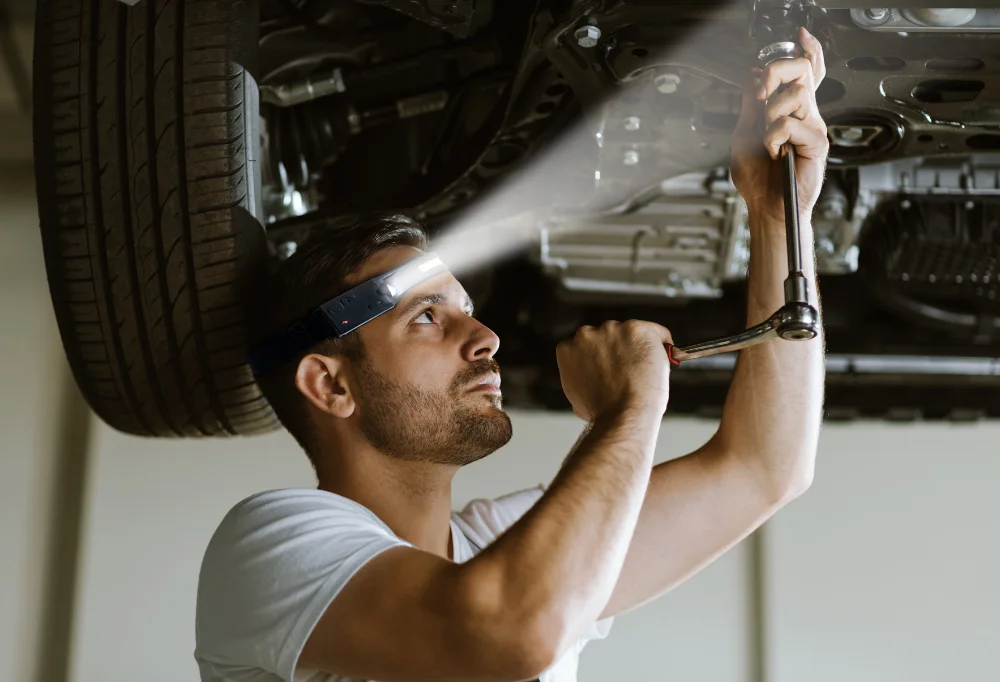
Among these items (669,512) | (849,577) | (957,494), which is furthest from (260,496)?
(957,494)

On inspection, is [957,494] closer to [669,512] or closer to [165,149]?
[669,512]

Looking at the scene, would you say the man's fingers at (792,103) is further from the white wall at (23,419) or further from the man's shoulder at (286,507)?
the white wall at (23,419)

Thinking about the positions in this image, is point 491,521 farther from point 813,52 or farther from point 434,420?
point 813,52

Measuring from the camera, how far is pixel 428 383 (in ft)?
3.63

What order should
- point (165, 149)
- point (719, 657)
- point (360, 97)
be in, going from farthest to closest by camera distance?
1. point (719, 657)
2. point (360, 97)
3. point (165, 149)

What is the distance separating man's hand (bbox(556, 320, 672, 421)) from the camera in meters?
0.94

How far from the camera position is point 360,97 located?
1394 millimetres

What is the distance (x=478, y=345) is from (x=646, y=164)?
349mm

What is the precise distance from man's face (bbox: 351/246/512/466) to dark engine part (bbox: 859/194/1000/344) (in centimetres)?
75

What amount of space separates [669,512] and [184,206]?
23.8 inches

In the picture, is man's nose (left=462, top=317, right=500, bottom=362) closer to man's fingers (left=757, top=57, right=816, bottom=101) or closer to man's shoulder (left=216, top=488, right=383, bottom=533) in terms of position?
man's shoulder (left=216, top=488, right=383, bottom=533)

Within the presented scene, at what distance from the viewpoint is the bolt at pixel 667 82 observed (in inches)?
43.8

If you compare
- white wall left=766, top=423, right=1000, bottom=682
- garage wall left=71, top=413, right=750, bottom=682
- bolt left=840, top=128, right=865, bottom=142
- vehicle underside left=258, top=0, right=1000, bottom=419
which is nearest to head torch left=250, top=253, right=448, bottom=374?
vehicle underside left=258, top=0, right=1000, bottom=419

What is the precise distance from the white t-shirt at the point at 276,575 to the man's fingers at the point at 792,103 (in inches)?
18.8
